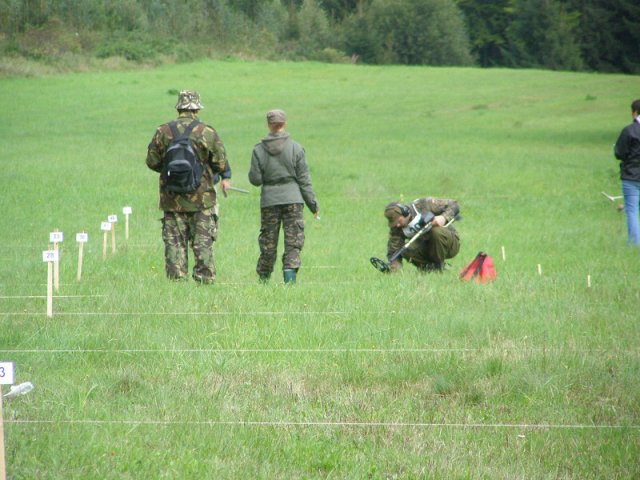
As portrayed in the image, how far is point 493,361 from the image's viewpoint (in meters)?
7.18

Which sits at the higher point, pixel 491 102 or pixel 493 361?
pixel 491 102

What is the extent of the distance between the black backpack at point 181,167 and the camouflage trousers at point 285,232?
1.26 meters

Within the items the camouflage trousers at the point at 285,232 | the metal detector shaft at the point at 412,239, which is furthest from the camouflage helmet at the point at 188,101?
the metal detector shaft at the point at 412,239

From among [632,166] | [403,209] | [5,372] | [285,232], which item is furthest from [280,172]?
[5,372]

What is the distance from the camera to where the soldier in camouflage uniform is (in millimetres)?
10430

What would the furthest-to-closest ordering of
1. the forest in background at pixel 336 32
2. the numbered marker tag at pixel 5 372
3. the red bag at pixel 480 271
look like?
the forest in background at pixel 336 32 < the red bag at pixel 480 271 < the numbered marker tag at pixel 5 372

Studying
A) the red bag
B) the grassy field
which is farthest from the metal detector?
the red bag

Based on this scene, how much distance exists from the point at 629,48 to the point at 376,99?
27.5 meters

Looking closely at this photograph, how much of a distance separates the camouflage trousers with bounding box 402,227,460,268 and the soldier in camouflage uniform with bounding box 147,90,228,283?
2.33 metres

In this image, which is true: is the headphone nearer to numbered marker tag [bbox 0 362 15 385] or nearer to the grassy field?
the grassy field

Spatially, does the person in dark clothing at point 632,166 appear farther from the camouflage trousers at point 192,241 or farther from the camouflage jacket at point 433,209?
the camouflage trousers at point 192,241

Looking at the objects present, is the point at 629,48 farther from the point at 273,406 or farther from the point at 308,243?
the point at 273,406

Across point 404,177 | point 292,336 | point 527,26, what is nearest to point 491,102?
point 404,177

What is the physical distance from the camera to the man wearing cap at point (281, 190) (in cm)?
1130
